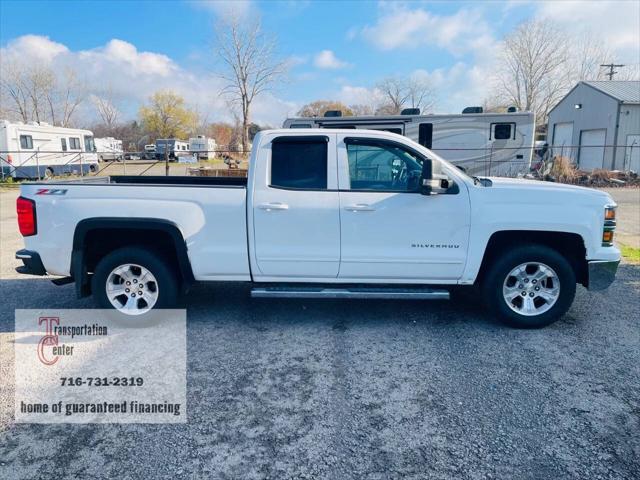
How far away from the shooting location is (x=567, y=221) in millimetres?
4281

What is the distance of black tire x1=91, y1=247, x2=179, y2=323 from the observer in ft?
14.5

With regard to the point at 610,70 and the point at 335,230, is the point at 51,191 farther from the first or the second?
the point at 610,70

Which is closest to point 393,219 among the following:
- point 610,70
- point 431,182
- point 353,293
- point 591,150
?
point 431,182

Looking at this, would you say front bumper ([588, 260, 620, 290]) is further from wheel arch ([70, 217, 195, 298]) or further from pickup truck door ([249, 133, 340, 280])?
wheel arch ([70, 217, 195, 298])

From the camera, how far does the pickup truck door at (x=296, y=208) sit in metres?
4.30

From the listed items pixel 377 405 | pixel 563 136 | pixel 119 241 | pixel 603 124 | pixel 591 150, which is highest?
pixel 603 124

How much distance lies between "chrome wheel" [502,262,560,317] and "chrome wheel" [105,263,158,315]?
358cm

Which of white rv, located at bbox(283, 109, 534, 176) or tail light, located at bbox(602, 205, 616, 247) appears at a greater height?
white rv, located at bbox(283, 109, 534, 176)

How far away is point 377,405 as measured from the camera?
318 cm

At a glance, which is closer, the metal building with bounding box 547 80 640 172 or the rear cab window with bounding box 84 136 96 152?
the metal building with bounding box 547 80 640 172

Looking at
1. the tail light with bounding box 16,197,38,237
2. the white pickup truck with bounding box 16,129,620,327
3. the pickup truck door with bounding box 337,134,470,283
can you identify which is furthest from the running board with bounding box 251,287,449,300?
the tail light with bounding box 16,197,38,237

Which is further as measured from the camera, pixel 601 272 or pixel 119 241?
pixel 119 241

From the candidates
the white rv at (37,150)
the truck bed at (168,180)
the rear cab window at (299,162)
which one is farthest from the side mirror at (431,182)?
the white rv at (37,150)

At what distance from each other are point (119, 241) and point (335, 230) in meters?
2.27
